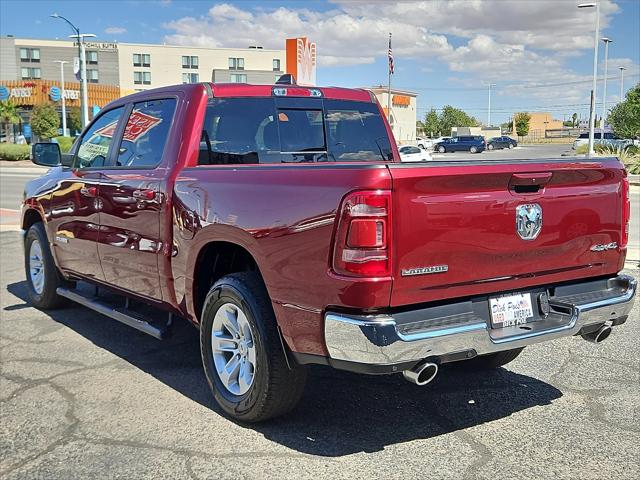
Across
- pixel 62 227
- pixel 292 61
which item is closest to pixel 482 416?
pixel 62 227

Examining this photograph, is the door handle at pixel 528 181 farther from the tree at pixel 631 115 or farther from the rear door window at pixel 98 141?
the tree at pixel 631 115

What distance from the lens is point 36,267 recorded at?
6707 millimetres

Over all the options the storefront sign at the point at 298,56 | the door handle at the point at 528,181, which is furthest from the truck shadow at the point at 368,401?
the storefront sign at the point at 298,56

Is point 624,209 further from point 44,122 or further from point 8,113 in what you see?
point 8,113

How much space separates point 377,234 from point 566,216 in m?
1.21

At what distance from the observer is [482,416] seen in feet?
13.3

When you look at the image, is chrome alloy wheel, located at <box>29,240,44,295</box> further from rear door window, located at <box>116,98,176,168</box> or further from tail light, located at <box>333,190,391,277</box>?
tail light, located at <box>333,190,391,277</box>

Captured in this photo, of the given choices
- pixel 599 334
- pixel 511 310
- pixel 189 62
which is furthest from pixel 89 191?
pixel 189 62

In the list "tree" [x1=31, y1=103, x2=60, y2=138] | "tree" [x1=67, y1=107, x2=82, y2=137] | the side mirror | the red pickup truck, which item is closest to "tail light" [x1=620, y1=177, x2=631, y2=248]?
the red pickup truck

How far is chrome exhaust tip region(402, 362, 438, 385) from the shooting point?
10.7 feet

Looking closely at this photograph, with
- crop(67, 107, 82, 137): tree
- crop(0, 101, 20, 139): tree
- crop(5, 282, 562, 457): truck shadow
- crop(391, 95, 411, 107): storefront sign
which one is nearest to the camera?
crop(5, 282, 562, 457): truck shadow

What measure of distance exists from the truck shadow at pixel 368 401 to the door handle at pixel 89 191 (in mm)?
1225

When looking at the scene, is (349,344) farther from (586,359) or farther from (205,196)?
(586,359)

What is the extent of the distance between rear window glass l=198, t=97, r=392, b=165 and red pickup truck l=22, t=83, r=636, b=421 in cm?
1
